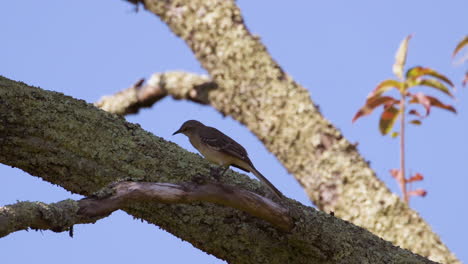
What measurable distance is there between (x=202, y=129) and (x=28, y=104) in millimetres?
1787

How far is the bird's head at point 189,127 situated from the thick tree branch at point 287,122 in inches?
40.9

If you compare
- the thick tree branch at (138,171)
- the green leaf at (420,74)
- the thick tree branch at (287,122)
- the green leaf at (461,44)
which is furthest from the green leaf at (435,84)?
the thick tree branch at (138,171)

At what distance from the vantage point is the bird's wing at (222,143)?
17.2ft

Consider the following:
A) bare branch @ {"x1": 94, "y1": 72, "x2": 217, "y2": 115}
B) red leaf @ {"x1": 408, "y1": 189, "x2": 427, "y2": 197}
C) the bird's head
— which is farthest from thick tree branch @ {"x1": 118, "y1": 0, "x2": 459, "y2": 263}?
the bird's head

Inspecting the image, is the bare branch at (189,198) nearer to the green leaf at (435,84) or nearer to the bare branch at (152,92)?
the green leaf at (435,84)

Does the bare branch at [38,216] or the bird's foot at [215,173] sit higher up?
the bird's foot at [215,173]

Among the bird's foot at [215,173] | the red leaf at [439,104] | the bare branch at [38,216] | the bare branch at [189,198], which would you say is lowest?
the bare branch at [38,216]

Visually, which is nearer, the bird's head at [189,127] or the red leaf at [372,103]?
the red leaf at [372,103]

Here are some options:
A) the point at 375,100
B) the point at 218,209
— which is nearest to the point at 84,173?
the point at 218,209

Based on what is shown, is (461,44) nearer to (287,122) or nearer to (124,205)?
(287,122)

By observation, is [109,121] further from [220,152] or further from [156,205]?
[220,152]

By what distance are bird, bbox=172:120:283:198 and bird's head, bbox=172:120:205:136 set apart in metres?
0.22

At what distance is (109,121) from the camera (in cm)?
462

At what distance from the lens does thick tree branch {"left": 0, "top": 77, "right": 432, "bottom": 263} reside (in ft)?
14.3
